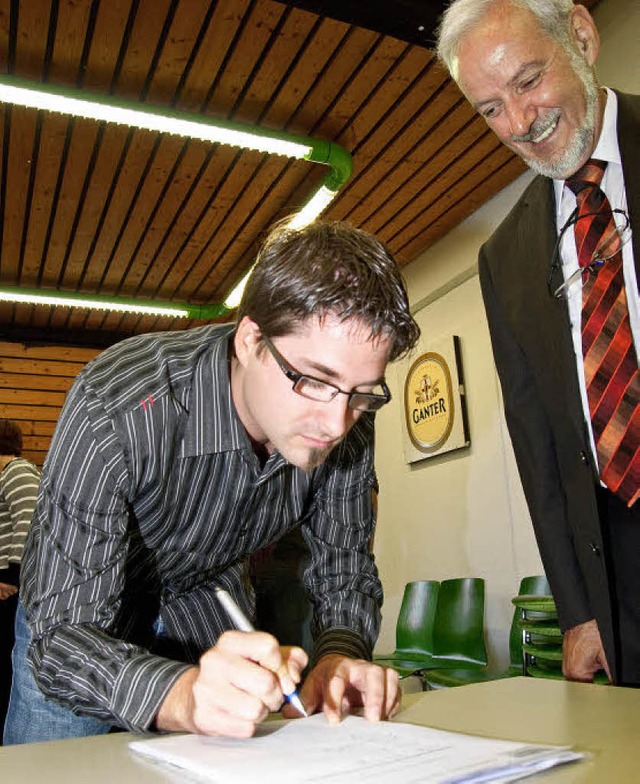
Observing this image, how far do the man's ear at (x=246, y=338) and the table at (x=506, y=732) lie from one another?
66 centimetres

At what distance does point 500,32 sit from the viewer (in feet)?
5.90

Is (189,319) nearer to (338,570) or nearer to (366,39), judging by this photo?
(366,39)

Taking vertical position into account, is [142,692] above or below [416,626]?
above

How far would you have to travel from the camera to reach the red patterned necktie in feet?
5.19

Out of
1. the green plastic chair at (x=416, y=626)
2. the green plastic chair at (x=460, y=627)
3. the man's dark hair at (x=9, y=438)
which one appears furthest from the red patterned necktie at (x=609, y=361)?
the man's dark hair at (x=9, y=438)

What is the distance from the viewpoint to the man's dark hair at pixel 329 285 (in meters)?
1.25

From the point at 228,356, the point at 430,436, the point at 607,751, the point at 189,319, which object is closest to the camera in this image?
the point at 607,751

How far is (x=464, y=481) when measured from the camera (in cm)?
571

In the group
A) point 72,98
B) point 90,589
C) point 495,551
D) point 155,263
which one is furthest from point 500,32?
point 155,263

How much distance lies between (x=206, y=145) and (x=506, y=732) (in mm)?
4279

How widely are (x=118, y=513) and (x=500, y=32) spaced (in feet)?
4.58

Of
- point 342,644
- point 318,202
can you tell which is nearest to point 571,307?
point 342,644

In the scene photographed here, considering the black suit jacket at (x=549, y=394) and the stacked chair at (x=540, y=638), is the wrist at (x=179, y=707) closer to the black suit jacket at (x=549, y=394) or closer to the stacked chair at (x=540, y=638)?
the black suit jacket at (x=549, y=394)

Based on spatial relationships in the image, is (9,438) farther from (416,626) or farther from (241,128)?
(416,626)
